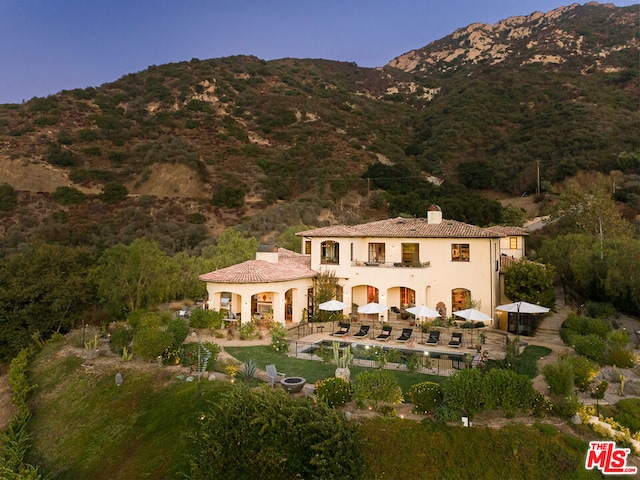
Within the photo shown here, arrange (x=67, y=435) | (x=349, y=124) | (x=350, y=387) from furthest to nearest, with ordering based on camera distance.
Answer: (x=349, y=124) → (x=67, y=435) → (x=350, y=387)

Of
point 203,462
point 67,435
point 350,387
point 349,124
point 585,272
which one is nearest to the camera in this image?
point 203,462

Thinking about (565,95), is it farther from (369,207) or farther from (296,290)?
(296,290)

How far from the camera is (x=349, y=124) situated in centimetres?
8125

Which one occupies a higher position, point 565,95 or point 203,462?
point 565,95

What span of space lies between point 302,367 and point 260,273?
7836mm

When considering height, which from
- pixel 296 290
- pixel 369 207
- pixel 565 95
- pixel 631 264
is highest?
pixel 565 95

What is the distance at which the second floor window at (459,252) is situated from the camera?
2349 centimetres

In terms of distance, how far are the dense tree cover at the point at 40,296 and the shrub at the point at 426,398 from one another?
2085cm

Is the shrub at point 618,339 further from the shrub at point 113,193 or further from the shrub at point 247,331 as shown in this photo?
the shrub at point 113,193

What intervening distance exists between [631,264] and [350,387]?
1744cm

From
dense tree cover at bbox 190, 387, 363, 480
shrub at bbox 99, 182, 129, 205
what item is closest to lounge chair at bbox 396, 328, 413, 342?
dense tree cover at bbox 190, 387, 363, 480

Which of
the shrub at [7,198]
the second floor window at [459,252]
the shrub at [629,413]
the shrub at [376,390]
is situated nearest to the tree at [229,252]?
the second floor window at [459,252]

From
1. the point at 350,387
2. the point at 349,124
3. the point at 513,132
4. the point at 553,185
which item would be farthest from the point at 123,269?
the point at 513,132

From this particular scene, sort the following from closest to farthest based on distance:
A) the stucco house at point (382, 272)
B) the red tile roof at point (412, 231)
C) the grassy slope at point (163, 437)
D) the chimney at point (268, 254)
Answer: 1. the grassy slope at point (163, 437)
2. the stucco house at point (382, 272)
3. the red tile roof at point (412, 231)
4. the chimney at point (268, 254)
